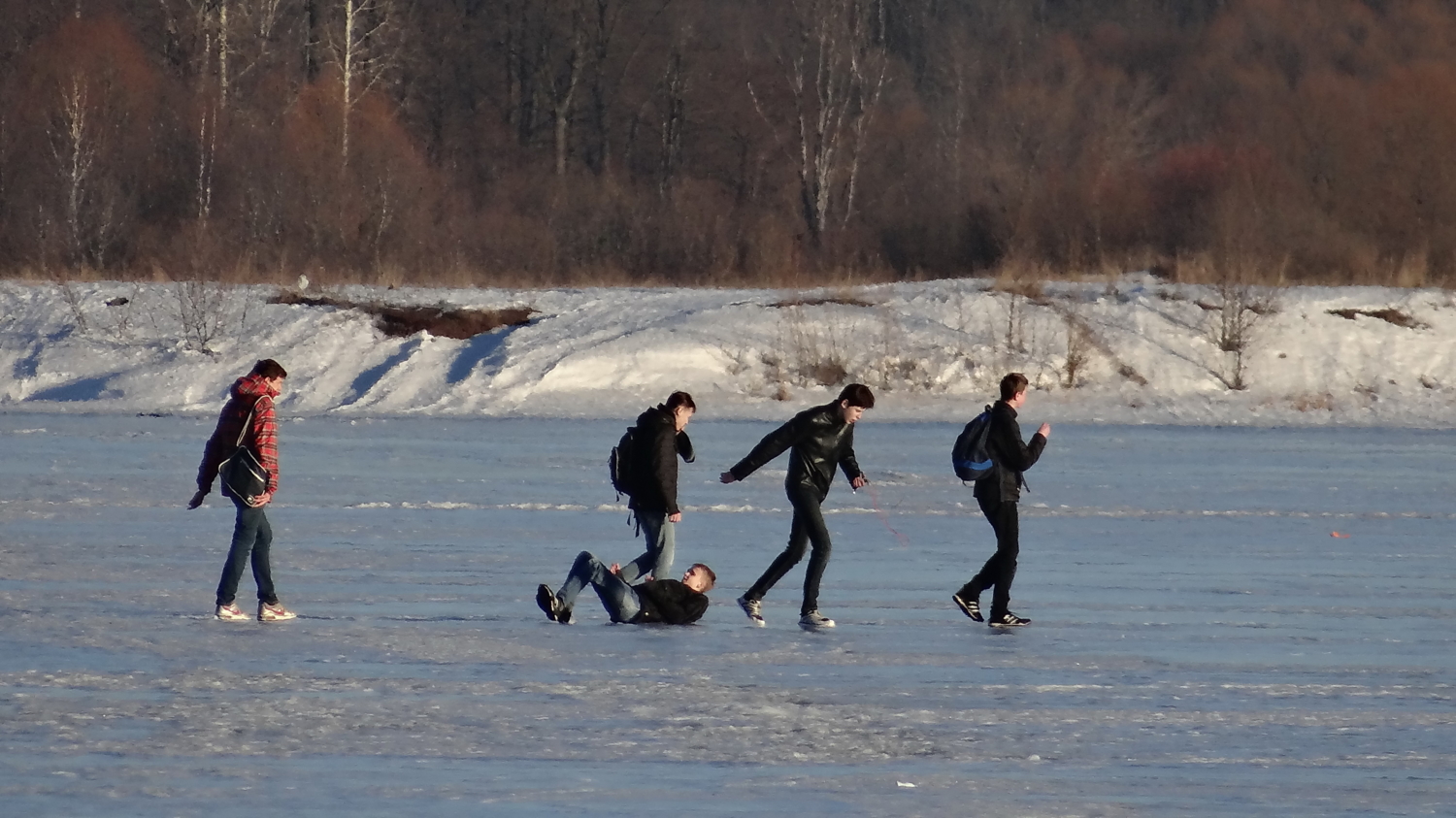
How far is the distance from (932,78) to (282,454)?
169ft

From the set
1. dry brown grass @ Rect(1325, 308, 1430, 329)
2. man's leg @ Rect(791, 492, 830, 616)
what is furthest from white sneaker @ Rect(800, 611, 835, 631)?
dry brown grass @ Rect(1325, 308, 1430, 329)

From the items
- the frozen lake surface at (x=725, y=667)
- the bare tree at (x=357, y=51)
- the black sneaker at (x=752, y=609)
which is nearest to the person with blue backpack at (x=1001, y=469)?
the frozen lake surface at (x=725, y=667)

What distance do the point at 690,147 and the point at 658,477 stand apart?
48633 millimetres

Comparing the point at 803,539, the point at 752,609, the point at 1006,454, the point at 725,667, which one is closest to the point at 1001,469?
the point at 1006,454

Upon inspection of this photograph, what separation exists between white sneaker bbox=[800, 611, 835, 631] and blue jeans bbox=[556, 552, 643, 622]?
863 millimetres

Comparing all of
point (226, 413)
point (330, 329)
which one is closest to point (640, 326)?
point (330, 329)

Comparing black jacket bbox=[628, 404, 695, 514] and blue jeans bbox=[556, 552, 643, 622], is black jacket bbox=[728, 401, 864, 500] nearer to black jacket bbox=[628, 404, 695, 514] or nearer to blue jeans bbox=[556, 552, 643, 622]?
black jacket bbox=[628, 404, 695, 514]

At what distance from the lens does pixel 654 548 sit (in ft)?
35.7

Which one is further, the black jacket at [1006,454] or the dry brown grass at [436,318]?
the dry brown grass at [436,318]

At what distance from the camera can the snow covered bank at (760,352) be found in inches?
1188

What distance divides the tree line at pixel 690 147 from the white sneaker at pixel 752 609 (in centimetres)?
2412

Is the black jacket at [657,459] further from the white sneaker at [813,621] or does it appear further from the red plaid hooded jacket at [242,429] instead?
the red plaid hooded jacket at [242,429]

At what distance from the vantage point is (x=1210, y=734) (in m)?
7.93

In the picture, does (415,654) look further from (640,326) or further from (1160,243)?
(1160,243)
